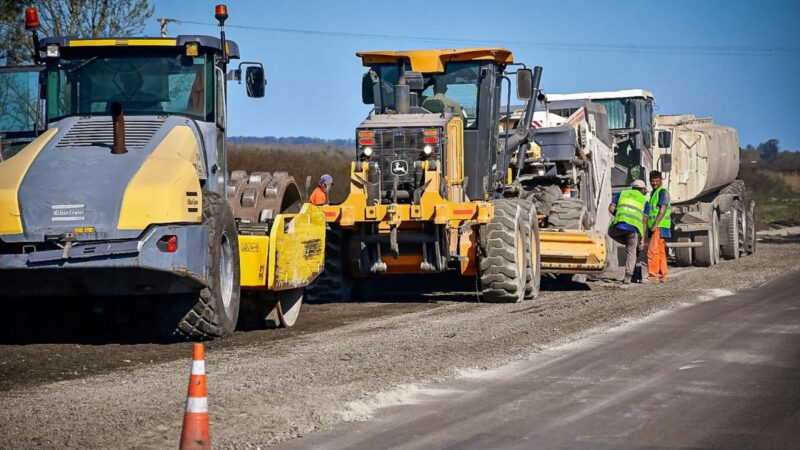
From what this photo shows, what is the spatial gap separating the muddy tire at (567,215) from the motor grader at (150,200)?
554 cm

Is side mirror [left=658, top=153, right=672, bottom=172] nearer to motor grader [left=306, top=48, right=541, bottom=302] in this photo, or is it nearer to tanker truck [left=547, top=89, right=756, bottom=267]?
tanker truck [left=547, top=89, right=756, bottom=267]

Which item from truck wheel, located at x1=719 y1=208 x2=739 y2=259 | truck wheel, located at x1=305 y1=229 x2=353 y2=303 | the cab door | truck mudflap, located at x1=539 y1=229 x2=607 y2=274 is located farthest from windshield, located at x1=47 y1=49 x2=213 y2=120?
truck wheel, located at x1=719 y1=208 x2=739 y2=259

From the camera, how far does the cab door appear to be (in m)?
15.4

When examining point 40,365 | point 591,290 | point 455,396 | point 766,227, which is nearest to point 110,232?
point 40,365

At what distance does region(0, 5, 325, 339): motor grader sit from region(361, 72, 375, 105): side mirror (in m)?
3.69

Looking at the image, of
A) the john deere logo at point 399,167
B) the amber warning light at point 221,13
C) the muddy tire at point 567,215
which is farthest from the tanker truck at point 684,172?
the amber warning light at point 221,13

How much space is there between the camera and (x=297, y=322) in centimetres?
1430

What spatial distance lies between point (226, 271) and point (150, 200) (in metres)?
1.44

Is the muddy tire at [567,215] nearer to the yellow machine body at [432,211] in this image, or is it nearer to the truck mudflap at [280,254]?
the yellow machine body at [432,211]

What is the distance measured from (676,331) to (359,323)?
345cm

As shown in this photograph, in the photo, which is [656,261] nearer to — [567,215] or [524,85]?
[567,215]

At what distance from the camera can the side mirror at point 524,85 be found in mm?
16609

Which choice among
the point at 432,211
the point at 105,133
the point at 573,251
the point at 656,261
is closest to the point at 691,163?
the point at 656,261

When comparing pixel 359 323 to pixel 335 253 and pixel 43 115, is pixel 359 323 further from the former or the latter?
pixel 43 115
